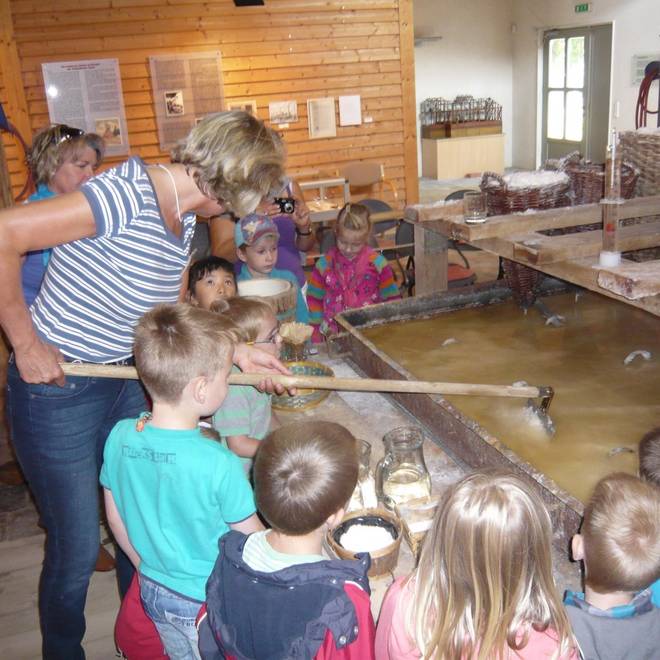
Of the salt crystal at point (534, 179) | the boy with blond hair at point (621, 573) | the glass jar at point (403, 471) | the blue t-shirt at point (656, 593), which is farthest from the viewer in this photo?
the salt crystal at point (534, 179)

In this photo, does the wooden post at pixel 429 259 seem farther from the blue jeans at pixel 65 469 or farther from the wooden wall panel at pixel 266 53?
the wooden wall panel at pixel 266 53

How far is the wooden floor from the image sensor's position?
2.67 m

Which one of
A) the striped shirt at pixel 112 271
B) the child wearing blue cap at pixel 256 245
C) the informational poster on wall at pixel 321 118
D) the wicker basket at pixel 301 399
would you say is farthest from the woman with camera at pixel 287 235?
the informational poster on wall at pixel 321 118

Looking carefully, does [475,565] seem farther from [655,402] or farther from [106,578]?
[106,578]

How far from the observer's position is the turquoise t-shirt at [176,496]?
5.58 ft

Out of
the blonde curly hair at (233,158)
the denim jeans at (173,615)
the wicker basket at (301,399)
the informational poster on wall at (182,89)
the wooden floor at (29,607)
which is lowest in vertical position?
the wooden floor at (29,607)

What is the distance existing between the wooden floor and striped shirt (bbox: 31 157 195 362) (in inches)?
52.6

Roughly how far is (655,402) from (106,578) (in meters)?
2.45

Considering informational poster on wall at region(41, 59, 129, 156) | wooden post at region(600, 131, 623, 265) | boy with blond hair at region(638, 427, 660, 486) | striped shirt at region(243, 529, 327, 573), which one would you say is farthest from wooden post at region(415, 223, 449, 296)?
informational poster on wall at region(41, 59, 129, 156)

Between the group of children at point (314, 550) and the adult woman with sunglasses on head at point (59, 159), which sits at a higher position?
the adult woman with sunglasses on head at point (59, 159)

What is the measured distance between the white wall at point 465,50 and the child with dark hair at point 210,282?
1354 cm

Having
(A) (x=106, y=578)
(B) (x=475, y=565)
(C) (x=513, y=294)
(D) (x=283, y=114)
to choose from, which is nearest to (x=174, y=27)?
(D) (x=283, y=114)

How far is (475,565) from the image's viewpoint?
1369mm

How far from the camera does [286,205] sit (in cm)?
447
